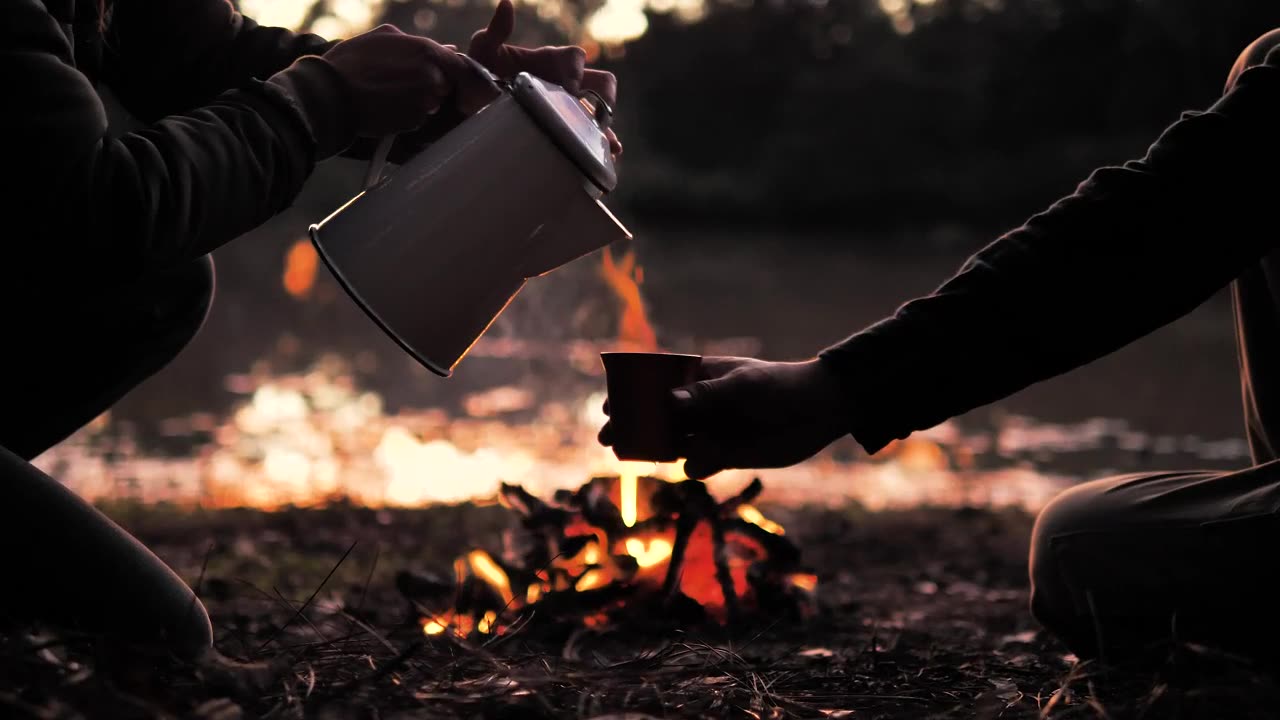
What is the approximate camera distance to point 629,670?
5.24ft

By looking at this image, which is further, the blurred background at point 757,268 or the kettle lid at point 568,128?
the blurred background at point 757,268

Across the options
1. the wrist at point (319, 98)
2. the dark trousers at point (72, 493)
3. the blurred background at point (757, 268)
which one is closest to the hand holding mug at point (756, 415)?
the blurred background at point (757, 268)

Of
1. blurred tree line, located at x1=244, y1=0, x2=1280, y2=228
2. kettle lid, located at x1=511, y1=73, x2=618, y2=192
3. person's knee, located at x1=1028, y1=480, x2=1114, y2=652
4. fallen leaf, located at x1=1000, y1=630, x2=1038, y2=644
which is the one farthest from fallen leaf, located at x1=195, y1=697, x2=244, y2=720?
blurred tree line, located at x1=244, y1=0, x2=1280, y2=228

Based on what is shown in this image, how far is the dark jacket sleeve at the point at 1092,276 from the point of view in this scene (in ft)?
4.71

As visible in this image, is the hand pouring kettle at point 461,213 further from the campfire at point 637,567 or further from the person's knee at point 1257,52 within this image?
the person's knee at point 1257,52

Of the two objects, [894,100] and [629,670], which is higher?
[894,100]

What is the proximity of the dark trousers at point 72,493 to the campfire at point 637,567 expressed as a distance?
30.3 inches

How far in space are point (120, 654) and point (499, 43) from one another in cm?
114

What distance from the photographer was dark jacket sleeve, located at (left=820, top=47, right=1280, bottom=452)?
4.71ft

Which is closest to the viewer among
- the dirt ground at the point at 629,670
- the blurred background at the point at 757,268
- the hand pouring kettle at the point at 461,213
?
the dirt ground at the point at 629,670

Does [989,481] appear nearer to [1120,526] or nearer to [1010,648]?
[1010,648]

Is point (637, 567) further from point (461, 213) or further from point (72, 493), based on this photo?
point (72, 493)

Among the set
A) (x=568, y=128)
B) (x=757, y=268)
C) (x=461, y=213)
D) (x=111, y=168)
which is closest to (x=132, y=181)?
(x=111, y=168)

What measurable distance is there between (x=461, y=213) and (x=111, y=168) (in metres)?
0.46
